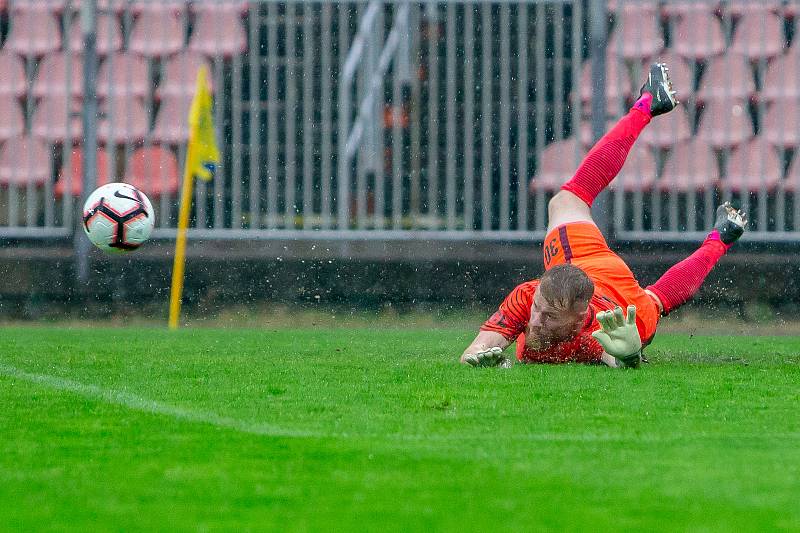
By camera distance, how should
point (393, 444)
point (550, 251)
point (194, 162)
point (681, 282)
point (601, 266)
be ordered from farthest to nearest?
1. point (194, 162)
2. point (550, 251)
3. point (681, 282)
4. point (601, 266)
5. point (393, 444)

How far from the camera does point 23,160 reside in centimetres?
855

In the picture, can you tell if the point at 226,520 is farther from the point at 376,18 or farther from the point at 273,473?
the point at 376,18

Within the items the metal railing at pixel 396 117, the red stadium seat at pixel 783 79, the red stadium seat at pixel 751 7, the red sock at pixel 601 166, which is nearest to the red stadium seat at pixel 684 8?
the metal railing at pixel 396 117

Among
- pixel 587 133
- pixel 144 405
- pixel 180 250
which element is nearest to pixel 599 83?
pixel 587 133

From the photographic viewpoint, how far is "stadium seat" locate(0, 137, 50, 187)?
8.55 metres

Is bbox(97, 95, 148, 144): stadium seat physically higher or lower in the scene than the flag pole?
higher

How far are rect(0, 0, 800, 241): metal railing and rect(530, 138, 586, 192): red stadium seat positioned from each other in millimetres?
12

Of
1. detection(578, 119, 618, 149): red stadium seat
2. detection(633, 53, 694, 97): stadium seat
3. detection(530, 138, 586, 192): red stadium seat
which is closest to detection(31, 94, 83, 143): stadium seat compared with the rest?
detection(530, 138, 586, 192): red stadium seat

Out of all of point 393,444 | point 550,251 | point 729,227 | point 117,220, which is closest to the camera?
point 393,444

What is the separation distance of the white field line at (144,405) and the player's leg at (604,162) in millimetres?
2525

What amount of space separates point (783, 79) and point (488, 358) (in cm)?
453

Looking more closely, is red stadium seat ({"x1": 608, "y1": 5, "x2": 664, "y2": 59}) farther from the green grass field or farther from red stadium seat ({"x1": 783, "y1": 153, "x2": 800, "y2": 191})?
the green grass field

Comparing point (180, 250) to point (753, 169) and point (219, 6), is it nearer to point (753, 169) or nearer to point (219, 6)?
point (219, 6)

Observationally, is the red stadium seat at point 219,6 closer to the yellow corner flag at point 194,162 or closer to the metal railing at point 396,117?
the metal railing at point 396,117
